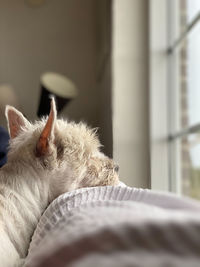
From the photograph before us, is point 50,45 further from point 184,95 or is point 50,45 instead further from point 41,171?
point 41,171

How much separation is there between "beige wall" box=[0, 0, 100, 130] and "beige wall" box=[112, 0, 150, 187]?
1068 mm

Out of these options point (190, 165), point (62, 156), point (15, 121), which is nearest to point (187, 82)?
point (190, 165)

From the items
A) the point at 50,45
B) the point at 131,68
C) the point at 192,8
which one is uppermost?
the point at 192,8

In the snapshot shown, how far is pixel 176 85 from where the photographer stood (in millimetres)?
2314

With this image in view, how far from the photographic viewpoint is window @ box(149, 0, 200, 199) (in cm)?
212

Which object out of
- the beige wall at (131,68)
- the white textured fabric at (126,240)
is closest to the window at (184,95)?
the beige wall at (131,68)

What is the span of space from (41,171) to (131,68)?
4.82ft

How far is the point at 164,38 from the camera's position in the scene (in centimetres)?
235

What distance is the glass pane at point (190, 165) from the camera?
203 cm

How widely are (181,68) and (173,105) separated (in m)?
0.21

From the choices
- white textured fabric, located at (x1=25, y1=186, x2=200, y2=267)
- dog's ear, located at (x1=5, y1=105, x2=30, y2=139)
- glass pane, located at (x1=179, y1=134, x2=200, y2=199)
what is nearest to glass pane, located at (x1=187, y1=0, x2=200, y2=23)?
glass pane, located at (x1=179, y1=134, x2=200, y2=199)

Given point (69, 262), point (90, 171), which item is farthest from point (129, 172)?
point (69, 262)

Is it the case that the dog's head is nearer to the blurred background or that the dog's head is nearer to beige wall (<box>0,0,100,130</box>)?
the blurred background

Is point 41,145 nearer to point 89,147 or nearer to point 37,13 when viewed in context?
point 89,147
